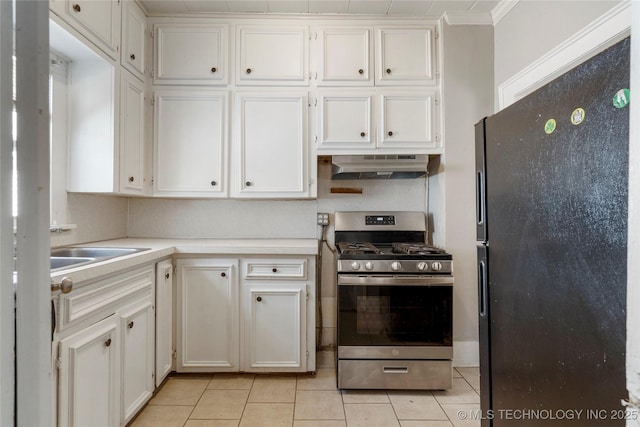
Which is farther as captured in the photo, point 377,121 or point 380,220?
point 380,220

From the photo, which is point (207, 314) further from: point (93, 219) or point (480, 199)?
point (480, 199)

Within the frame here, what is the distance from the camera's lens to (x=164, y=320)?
198cm

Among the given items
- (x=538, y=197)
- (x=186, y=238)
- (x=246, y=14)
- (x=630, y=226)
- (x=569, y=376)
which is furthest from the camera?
(x=186, y=238)

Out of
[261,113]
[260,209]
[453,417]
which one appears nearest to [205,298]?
[260,209]

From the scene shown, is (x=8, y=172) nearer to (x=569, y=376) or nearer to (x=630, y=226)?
(x=630, y=226)

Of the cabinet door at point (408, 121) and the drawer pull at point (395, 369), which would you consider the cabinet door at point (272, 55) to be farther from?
the drawer pull at point (395, 369)

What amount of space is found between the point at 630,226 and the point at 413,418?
1.75 metres

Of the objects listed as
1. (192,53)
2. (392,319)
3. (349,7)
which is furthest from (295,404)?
(349,7)

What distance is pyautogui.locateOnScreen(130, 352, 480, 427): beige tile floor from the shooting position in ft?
5.66

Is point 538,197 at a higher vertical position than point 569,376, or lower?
higher

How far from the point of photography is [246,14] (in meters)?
2.32

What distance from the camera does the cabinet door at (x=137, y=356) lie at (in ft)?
5.13

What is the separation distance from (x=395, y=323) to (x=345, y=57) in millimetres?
1872

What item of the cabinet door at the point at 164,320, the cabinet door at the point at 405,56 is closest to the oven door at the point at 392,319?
the cabinet door at the point at 164,320
